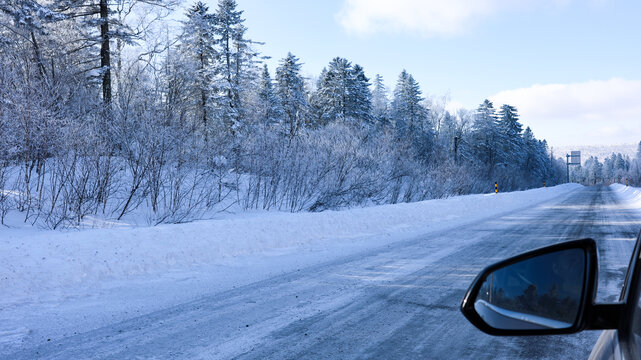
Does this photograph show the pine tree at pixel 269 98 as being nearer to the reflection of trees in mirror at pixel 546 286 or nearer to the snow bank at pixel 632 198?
the snow bank at pixel 632 198

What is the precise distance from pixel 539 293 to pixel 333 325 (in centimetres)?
294

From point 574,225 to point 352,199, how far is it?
37.7ft

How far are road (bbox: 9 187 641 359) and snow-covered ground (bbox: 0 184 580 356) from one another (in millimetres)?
532

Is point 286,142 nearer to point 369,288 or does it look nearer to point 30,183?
point 30,183

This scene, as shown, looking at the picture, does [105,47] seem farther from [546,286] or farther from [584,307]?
[584,307]

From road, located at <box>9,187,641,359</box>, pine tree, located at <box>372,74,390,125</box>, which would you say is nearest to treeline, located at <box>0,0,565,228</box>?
road, located at <box>9,187,641,359</box>

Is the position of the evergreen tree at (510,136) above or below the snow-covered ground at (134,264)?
above

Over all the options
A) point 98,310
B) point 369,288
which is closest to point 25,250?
point 98,310

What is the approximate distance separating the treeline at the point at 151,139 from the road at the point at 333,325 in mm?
8131

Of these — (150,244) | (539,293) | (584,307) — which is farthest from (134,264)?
(584,307)

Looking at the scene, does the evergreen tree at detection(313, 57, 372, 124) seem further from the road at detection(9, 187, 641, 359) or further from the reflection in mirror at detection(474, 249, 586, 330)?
the reflection in mirror at detection(474, 249, 586, 330)

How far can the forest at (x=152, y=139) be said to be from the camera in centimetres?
1144

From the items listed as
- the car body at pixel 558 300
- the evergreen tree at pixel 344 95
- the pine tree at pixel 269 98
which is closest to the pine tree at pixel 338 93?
the evergreen tree at pixel 344 95

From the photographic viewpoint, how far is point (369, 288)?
17.5 ft
